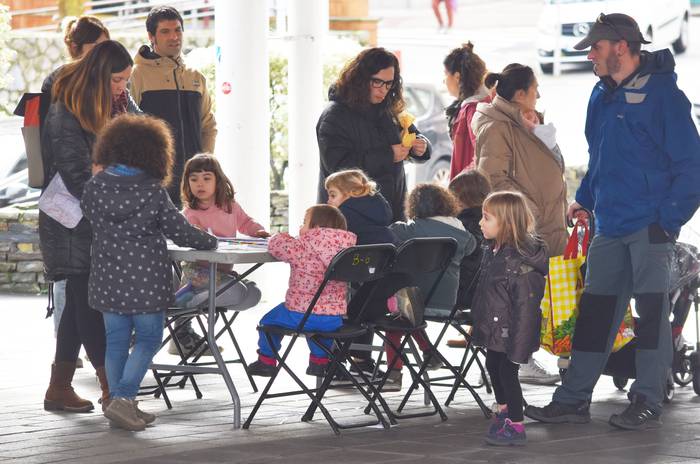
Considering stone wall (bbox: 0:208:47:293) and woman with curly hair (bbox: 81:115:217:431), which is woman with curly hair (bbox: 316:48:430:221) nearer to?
woman with curly hair (bbox: 81:115:217:431)

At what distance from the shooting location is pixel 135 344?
672 centimetres

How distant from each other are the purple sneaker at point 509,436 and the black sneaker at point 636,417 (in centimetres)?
60

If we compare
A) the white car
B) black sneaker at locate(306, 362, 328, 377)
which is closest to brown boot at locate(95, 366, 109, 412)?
black sneaker at locate(306, 362, 328, 377)

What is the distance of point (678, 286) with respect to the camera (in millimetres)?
7590

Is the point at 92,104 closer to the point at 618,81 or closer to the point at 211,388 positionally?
the point at 211,388

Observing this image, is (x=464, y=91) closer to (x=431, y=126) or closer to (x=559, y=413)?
(x=559, y=413)

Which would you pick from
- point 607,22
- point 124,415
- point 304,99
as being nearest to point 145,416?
point 124,415

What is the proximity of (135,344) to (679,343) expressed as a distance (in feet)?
9.38

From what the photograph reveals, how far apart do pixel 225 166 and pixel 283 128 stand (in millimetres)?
4973

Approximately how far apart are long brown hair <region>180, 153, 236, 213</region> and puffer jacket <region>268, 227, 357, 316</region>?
41.7 inches

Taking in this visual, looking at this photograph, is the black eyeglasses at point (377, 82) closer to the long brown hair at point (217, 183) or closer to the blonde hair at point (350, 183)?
the blonde hair at point (350, 183)

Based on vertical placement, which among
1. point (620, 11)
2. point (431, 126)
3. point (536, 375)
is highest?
point (620, 11)

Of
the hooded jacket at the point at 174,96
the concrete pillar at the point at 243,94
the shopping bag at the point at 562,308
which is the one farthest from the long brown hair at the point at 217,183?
the concrete pillar at the point at 243,94

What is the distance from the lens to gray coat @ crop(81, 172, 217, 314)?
6.55 m
